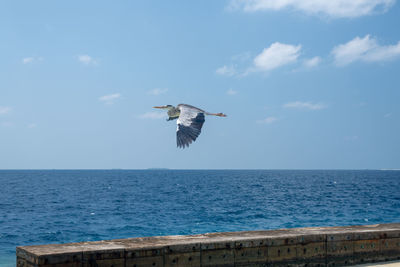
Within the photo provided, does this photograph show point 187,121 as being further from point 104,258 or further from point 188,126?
point 104,258

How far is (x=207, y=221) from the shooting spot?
29734 millimetres

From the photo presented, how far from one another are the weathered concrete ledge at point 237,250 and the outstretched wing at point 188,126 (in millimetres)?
2074

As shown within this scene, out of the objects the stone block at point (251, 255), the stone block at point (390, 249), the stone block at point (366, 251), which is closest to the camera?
the stone block at point (251, 255)

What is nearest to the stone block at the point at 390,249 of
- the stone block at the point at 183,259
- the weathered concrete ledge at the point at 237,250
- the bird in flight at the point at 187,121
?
the weathered concrete ledge at the point at 237,250

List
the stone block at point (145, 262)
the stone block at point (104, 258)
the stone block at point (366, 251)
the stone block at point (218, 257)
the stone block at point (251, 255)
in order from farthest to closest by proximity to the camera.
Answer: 1. the stone block at point (366, 251)
2. the stone block at point (251, 255)
3. the stone block at point (218, 257)
4. the stone block at point (145, 262)
5. the stone block at point (104, 258)

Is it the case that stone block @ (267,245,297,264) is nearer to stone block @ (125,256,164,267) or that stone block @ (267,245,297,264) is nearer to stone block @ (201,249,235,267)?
stone block @ (201,249,235,267)

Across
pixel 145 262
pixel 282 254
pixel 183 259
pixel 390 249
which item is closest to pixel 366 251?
pixel 390 249

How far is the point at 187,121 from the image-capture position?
32.2 ft

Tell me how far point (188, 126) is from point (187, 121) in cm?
17

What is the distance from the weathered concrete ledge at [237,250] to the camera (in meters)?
6.94

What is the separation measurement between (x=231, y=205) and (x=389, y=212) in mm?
13488

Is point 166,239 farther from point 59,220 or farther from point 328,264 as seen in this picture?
point 59,220

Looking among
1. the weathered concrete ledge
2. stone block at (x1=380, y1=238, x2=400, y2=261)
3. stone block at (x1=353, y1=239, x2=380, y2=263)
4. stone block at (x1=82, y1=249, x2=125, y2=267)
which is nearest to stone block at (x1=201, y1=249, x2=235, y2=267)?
the weathered concrete ledge

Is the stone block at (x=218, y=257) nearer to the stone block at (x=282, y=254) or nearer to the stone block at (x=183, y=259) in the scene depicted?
the stone block at (x=183, y=259)
